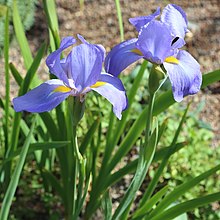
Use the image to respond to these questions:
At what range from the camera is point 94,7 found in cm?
314

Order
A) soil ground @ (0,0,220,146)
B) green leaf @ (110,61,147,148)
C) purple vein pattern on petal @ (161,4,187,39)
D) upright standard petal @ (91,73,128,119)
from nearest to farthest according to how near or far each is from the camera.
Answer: upright standard petal @ (91,73,128,119), purple vein pattern on petal @ (161,4,187,39), green leaf @ (110,61,147,148), soil ground @ (0,0,220,146)

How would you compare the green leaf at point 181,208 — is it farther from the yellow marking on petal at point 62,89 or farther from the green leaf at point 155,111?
the yellow marking on petal at point 62,89

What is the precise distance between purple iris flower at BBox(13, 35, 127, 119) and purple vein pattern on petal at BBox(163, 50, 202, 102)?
4.0 inches

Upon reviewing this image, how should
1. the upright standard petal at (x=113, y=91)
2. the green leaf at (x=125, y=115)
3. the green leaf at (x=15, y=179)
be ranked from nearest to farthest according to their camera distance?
1. the upright standard petal at (x=113, y=91)
2. the green leaf at (x=15, y=179)
3. the green leaf at (x=125, y=115)

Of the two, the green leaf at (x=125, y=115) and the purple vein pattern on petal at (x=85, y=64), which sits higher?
the purple vein pattern on petal at (x=85, y=64)

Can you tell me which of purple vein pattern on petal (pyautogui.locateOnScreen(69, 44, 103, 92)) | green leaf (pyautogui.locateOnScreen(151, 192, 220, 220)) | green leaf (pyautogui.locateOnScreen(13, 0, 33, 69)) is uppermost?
purple vein pattern on petal (pyautogui.locateOnScreen(69, 44, 103, 92))

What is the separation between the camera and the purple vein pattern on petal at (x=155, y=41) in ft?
3.77

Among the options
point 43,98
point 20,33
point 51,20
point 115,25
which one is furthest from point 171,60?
point 115,25

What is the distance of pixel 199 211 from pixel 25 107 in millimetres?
1184

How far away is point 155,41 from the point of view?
1.15 meters

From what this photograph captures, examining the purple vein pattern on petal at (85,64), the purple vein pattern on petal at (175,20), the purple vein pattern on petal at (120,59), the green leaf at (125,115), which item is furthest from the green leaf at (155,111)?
the purple vein pattern on petal at (85,64)

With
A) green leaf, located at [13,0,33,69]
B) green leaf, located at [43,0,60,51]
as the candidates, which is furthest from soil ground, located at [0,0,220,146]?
green leaf, located at [43,0,60,51]

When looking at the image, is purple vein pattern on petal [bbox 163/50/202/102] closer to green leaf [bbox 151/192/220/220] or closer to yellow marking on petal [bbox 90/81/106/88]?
yellow marking on petal [bbox 90/81/106/88]

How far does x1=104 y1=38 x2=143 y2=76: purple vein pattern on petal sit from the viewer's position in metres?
1.17
